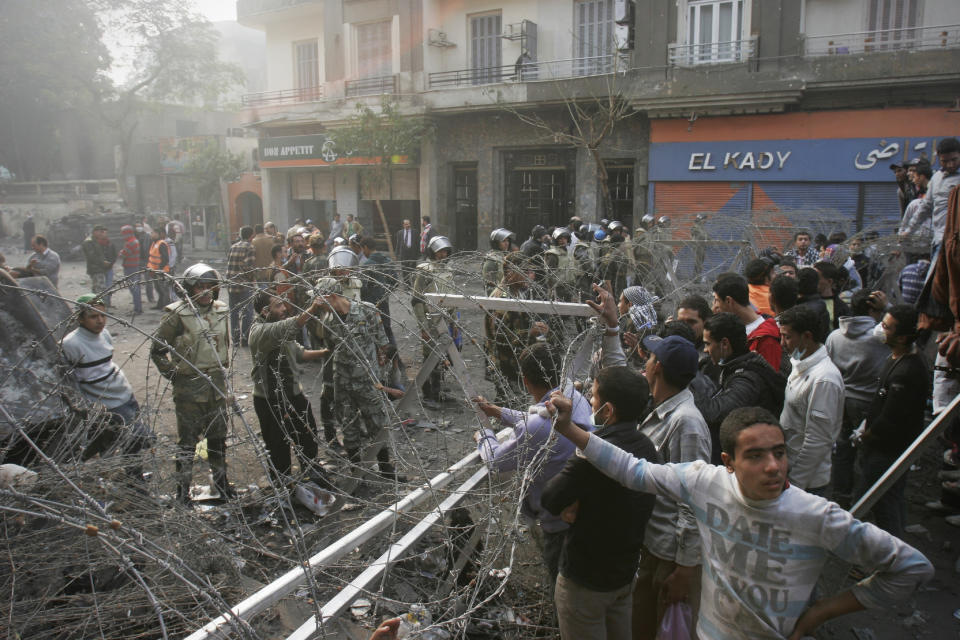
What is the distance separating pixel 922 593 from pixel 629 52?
13.9 meters

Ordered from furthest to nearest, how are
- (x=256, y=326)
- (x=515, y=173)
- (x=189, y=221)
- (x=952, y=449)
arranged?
(x=189, y=221)
(x=515, y=173)
(x=952, y=449)
(x=256, y=326)

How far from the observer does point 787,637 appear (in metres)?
1.90

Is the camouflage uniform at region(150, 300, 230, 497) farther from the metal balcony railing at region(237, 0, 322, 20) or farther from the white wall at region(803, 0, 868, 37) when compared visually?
the metal balcony railing at region(237, 0, 322, 20)

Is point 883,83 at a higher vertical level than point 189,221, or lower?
higher

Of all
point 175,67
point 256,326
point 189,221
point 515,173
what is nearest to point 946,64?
point 515,173

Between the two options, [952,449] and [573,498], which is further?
[952,449]

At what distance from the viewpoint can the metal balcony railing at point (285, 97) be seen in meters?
21.1

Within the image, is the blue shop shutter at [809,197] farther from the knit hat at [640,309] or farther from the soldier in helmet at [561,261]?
the knit hat at [640,309]

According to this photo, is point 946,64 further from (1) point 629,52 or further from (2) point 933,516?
(2) point 933,516

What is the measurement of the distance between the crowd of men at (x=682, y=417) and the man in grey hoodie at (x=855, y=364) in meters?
0.01

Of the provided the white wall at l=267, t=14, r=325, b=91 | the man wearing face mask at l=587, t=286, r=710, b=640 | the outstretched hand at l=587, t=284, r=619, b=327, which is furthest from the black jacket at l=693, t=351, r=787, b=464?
the white wall at l=267, t=14, r=325, b=91

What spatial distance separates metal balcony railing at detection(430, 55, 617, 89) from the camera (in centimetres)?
1597

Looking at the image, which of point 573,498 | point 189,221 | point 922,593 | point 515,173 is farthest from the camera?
point 189,221

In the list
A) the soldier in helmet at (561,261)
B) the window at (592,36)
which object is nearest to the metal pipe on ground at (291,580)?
the soldier in helmet at (561,261)
